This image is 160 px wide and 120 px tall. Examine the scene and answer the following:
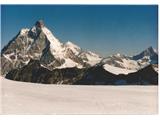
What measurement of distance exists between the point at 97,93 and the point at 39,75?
582mm

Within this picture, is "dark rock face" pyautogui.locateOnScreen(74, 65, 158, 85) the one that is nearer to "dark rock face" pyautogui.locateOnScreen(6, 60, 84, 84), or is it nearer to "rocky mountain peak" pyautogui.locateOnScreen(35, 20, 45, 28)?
"dark rock face" pyautogui.locateOnScreen(6, 60, 84, 84)

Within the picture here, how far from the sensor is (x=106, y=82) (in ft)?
34.7

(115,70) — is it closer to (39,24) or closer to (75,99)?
(75,99)

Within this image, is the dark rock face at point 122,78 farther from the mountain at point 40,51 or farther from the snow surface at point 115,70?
the mountain at point 40,51

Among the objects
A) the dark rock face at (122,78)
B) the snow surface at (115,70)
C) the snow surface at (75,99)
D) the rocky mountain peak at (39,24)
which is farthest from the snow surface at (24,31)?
the snow surface at (115,70)

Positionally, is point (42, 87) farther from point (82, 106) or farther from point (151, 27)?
point (151, 27)

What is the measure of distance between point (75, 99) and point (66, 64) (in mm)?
353

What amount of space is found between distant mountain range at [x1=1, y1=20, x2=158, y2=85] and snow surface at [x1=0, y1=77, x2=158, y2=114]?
2.8 inches

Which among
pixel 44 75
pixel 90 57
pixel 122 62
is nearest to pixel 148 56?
pixel 122 62

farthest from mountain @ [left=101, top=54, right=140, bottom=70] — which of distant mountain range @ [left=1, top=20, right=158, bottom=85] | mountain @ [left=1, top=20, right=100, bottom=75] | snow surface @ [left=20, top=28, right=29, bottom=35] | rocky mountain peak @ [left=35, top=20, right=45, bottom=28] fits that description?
snow surface @ [left=20, top=28, right=29, bottom=35]

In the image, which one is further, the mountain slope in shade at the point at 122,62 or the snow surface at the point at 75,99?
the mountain slope in shade at the point at 122,62

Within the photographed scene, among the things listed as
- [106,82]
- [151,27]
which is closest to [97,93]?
[106,82]

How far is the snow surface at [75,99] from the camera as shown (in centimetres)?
1048

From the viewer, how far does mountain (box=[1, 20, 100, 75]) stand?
10.5m
